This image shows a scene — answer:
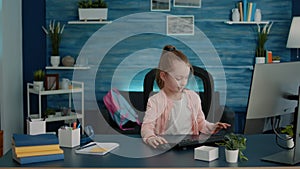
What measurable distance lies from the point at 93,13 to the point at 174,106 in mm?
2567

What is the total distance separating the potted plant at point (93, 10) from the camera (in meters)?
4.82

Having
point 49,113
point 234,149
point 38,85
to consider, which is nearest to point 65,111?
point 49,113

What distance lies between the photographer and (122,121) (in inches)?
159

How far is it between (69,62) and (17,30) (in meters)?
0.63

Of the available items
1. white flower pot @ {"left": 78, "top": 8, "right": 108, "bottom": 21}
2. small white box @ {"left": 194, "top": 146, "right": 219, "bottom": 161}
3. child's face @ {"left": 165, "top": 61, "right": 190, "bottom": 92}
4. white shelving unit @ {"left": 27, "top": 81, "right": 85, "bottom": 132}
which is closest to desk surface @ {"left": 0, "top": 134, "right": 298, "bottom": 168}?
small white box @ {"left": 194, "top": 146, "right": 219, "bottom": 161}

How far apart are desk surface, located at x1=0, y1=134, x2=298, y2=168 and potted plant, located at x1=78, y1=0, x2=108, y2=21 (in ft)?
9.08

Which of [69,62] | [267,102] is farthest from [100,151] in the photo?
[69,62]

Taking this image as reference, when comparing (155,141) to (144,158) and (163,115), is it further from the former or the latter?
(163,115)

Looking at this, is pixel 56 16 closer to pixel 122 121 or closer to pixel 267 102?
pixel 122 121

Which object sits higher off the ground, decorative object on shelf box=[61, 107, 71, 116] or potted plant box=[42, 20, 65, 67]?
potted plant box=[42, 20, 65, 67]

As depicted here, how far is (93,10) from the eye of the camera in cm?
482

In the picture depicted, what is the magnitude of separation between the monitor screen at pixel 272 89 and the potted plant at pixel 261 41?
273 cm

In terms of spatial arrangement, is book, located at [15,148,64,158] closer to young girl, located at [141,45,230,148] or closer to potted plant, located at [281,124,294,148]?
young girl, located at [141,45,230,148]

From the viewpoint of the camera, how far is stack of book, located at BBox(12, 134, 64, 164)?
1.91 m
